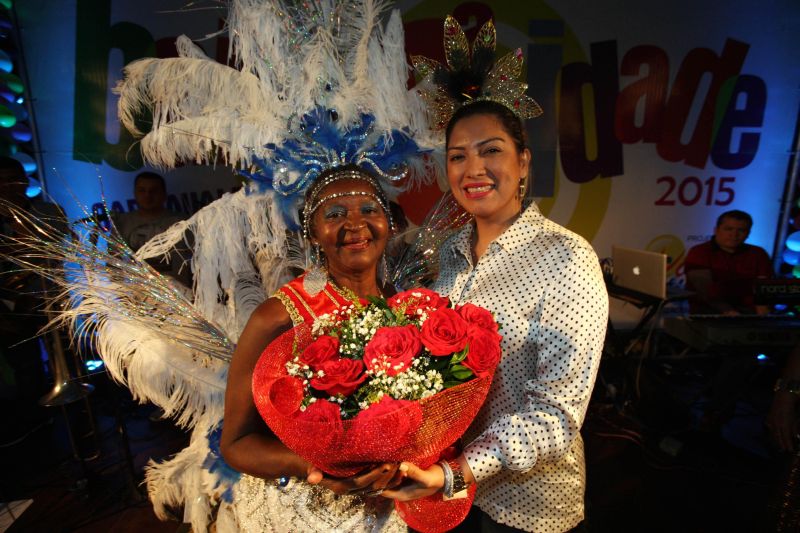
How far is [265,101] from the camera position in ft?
5.68

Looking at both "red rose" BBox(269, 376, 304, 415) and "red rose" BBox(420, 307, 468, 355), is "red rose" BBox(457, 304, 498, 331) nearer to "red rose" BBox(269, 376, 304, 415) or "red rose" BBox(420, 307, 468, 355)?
"red rose" BBox(420, 307, 468, 355)

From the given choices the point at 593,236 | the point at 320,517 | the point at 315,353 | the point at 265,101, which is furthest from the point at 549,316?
the point at 593,236

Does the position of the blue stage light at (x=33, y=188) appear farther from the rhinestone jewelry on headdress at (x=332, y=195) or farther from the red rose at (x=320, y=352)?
the red rose at (x=320, y=352)

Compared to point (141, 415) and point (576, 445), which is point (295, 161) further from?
point (141, 415)

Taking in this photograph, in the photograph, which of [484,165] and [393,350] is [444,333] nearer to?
[393,350]

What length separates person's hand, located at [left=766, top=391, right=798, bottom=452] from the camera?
2160 mm

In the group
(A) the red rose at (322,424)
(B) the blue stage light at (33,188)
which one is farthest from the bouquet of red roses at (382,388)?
(B) the blue stage light at (33,188)

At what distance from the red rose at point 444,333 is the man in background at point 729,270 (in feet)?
15.7

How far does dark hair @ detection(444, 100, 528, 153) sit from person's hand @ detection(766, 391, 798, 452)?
6.58ft

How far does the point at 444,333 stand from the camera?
1.11m

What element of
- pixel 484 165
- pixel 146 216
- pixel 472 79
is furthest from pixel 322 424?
pixel 146 216

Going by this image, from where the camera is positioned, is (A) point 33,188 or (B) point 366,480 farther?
(A) point 33,188

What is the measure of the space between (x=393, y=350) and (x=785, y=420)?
243cm

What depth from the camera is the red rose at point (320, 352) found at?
1124 millimetres
